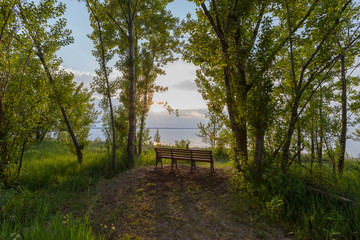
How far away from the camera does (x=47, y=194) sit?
5.35 metres

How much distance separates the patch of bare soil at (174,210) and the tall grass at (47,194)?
2.19 ft

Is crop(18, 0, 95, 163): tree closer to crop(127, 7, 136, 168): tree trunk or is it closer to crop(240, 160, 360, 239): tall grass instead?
crop(127, 7, 136, 168): tree trunk

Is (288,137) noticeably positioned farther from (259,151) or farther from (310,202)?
(310,202)

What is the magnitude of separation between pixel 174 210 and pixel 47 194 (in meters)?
4.36

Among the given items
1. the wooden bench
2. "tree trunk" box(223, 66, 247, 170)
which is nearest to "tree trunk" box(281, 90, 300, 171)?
"tree trunk" box(223, 66, 247, 170)

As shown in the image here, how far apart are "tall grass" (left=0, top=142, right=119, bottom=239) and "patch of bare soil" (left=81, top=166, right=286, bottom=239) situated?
67 cm

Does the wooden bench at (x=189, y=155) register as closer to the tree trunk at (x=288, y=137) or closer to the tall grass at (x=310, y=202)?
the tall grass at (x=310, y=202)

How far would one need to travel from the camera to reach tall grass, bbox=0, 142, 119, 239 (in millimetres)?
2996

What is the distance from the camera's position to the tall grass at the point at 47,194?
118 inches

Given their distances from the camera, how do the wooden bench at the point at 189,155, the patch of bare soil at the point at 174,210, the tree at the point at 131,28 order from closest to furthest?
the patch of bare soil at the point at 174,210 < the wooden bench at the point at 189,155 < the tree at the point at 131,28

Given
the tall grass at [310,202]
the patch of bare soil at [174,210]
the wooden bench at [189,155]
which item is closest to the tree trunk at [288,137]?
the tall grass at [310,202]

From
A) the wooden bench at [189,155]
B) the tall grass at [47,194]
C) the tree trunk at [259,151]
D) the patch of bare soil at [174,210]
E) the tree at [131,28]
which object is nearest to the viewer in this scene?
the tall grass at [47,194]

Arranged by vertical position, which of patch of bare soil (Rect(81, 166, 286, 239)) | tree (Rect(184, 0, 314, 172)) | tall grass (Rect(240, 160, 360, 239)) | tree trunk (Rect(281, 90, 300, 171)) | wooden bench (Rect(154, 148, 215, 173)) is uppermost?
tree (Rect(184, 0, 314, 172))

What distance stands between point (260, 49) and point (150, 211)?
18.7ft
